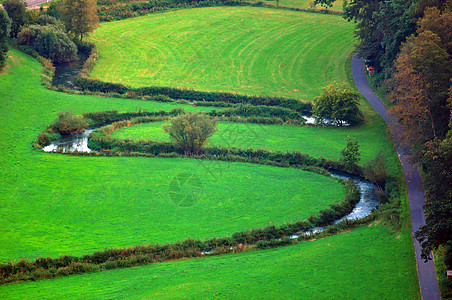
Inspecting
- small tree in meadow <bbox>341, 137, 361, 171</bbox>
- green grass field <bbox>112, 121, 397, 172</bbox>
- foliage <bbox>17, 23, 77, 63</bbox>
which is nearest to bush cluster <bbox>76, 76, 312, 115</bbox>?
green grass field <bbox>112, 121, 397, 172</bbox>

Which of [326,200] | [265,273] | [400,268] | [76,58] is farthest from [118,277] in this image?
[76,58]

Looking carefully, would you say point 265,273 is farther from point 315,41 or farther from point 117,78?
point 315,41

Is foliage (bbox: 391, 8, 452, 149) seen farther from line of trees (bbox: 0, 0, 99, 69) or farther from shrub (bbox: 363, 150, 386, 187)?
line of trees (bbox: 0, 0, 99, 69)

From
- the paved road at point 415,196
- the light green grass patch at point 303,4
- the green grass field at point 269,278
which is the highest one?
the light green grass patch at point 303,4

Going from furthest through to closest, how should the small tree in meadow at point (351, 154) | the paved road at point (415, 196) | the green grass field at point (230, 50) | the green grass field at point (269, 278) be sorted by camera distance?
the green grass field at point (230, 50) < the small tree in meadow at point (351, 154) < the paved road at point (415, 196) < the green grass field at point (269, 278)

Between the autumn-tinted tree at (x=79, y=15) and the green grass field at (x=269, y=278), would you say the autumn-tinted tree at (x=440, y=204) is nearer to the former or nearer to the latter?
the green grass field at (x=269, y=278)

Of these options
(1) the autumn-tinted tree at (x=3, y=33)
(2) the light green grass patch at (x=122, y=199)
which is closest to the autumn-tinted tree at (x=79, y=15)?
→ (1) the autumn-tinted tree at (x=3, y=33)

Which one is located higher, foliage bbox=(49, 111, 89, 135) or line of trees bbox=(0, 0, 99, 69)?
line of trees bbox=(0, 0, 99, 69)

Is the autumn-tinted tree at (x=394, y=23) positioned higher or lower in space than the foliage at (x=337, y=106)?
higher
